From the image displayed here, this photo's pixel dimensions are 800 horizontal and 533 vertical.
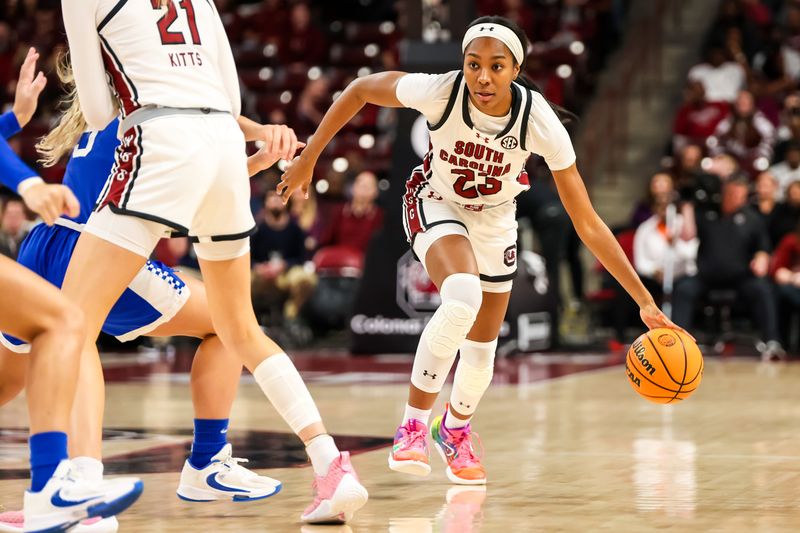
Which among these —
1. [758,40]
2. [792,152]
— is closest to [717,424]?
[792,152]

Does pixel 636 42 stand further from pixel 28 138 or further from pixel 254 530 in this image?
pixel 254 530

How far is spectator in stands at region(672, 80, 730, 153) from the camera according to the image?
1438 centimetres

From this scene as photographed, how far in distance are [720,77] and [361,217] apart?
15.5 ft

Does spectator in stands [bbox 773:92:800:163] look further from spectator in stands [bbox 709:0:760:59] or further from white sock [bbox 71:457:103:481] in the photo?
white sock [bbox 71:457:103:481]

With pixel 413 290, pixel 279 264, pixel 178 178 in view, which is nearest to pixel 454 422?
pixel 178 178

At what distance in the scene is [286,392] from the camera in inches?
162

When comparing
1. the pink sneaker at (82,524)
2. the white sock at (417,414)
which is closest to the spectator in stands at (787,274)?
the white sock at (417,414)

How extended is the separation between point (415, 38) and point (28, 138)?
7318 mm

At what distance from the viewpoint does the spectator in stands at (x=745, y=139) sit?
1373 cm

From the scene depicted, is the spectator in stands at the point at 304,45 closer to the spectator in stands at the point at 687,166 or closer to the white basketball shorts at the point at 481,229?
the spectator in stands at the point at 687,166

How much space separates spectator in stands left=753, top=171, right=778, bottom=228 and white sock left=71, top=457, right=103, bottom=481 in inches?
367

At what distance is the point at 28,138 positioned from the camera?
16797 mm

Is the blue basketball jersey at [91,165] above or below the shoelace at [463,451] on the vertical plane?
above

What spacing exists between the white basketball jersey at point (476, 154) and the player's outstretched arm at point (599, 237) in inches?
7.6
